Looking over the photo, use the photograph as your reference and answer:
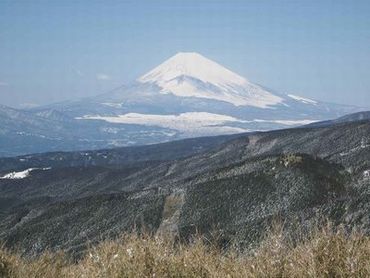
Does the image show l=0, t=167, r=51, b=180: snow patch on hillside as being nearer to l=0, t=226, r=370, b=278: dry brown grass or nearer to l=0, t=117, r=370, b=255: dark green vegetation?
l=0, t=117, r=370, b=255: dark green vegetation

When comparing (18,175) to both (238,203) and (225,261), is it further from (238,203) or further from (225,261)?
(225,261)

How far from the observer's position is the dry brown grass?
8.82 m

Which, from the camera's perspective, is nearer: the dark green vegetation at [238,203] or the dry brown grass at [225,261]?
the dry brown grass at [225,261]

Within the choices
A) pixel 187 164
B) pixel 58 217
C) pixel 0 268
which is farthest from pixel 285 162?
pixel 187 164

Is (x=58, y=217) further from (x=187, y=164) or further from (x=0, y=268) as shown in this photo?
(x=0, y=268)

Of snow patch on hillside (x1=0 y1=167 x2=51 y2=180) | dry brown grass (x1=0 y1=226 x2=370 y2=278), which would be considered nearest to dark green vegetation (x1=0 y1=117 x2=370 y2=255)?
dry brown grass (x1=0 y1=226 x2=370 y2=278)

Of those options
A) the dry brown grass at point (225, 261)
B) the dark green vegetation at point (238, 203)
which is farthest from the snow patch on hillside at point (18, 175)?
the dry brown grass at point (225, 261)

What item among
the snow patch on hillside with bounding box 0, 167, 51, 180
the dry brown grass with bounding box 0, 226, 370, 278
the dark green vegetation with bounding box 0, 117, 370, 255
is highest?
the dry brown grass with bounding box 0, 226, 370, 278

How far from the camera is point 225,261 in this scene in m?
10.6

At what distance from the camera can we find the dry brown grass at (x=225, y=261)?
28.9 feet

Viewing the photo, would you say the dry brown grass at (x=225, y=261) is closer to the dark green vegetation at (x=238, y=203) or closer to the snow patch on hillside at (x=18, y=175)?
the dark green vegetation at (x=238, y=203)

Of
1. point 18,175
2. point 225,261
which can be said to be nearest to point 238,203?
point 225,261

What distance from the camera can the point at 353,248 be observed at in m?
9.14

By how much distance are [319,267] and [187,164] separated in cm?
9563
